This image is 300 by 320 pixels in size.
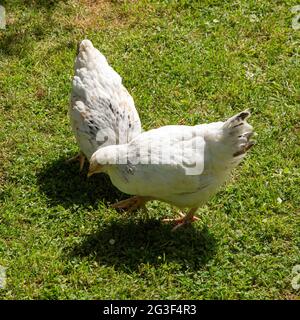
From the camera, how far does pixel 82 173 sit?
6.54 metres

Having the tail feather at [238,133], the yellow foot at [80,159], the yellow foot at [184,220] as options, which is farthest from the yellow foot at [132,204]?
the tail feather at [238,133]

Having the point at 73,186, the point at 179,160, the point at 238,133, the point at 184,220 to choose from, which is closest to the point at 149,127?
the point at 73,186

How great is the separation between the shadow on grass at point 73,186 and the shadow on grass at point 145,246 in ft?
1.21

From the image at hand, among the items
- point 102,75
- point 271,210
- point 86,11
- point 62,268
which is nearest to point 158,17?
point 86,11

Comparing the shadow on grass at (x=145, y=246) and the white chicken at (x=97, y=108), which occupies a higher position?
the white chicken at (x=97, y=108)

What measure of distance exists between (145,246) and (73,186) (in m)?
1.06

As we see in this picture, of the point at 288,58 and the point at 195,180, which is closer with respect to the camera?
the point at 195,180

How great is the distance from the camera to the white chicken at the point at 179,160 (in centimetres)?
538

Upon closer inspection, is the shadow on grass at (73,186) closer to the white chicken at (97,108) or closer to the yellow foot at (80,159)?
the yellow foot at (80,159)

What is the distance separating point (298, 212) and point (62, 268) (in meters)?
2.34

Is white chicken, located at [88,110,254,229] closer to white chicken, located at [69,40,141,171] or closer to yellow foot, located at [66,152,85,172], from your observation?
white chicken, located at [69,40,141,171]

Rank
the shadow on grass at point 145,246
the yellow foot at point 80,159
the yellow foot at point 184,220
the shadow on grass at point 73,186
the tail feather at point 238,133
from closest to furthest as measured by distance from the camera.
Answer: the tail feather at point 238,133
the shadow on grass at point 145,246
the yellow foot at point 184,220
the shadow on grass at point 73,186
the yellow foot at point 80,159

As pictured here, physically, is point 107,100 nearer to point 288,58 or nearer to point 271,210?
point 271,210

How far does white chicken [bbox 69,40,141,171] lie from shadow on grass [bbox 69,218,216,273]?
0.82 m
